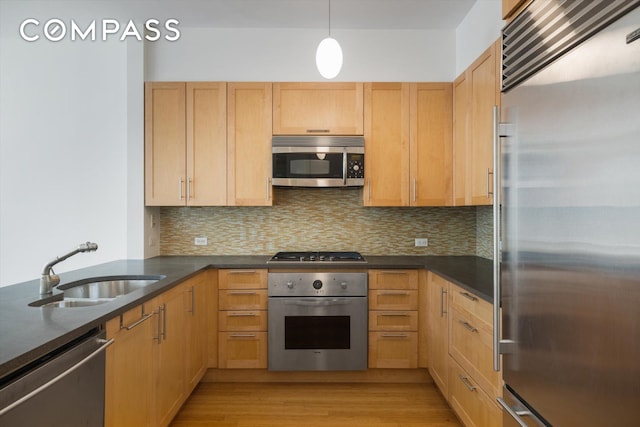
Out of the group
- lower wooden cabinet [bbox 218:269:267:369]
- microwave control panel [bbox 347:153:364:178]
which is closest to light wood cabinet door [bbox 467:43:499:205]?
microwave control panel [bbox 347:153:364:178]

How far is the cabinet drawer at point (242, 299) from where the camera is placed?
A: 3.10 m

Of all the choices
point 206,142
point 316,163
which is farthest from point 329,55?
point 206,142

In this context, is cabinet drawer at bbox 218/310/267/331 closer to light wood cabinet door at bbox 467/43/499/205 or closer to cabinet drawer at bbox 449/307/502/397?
cabinet drawer at bbox 449/307/502/397

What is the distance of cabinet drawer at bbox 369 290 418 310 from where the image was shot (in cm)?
309

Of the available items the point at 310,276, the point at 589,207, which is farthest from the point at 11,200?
the point at 589,207

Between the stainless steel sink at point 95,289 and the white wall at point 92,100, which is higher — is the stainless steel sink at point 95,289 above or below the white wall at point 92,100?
below

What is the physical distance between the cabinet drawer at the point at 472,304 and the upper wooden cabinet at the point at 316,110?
1525 mm

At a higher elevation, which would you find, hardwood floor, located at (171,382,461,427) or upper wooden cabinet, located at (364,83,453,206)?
upper wooden cabinet, located at (364,83,453,206)

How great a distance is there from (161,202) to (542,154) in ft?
9.43

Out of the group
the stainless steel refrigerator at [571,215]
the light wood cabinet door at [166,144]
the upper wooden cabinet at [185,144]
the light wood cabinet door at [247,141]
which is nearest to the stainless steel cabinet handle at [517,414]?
the stainless steel refrigerator at [571,215]

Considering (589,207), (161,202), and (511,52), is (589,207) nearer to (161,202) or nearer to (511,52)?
(511,52)

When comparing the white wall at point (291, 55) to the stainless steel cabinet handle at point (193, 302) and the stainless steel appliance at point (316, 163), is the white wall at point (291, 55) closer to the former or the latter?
the stainless steel appliance at point (316, 163)

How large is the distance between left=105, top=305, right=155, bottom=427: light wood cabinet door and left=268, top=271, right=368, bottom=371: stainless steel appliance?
1.17m

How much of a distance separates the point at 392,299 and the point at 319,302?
56cm
